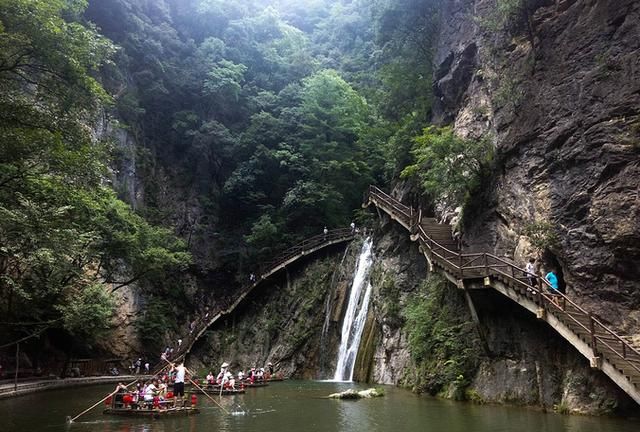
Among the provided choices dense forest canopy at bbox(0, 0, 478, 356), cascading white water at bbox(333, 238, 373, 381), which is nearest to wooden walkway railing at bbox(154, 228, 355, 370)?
dense forest canopy at bbox(0, 0, 478, 356)

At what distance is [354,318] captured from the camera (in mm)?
27953

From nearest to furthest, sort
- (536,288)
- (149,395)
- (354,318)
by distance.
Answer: (536,288)
(149,395)
(354,318)

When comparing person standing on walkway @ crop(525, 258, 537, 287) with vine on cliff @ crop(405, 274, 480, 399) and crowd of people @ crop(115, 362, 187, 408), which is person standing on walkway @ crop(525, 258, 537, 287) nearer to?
vine on cliff @ crop(405, 274, 480, 399)

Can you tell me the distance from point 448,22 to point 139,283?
26.6 meters

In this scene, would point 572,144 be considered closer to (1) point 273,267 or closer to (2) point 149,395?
(2) point 149,395

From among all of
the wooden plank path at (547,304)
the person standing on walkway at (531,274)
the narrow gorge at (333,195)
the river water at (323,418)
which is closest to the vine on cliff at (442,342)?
the narrow gorge at (333,195)

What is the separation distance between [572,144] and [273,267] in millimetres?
22564

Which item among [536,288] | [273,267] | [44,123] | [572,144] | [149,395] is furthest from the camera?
[273,267]

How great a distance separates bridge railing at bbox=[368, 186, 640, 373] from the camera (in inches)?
475

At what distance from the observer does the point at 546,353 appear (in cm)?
1515

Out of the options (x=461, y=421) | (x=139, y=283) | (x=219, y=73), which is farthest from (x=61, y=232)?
(x=219, y=73)

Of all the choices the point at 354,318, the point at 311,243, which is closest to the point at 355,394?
the point at 354,318

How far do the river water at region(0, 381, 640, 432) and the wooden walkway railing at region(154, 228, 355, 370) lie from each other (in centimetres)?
1535

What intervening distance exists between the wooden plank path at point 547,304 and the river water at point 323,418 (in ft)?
4.39
